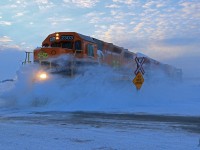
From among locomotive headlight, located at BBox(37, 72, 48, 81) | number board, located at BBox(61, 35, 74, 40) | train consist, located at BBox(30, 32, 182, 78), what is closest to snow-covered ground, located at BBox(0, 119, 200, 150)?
locomotive headlight, located at BBox(37, 72, 48, 81)

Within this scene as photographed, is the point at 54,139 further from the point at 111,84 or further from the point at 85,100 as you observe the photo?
the point at 111,84

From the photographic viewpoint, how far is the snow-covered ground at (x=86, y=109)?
5.86 metres

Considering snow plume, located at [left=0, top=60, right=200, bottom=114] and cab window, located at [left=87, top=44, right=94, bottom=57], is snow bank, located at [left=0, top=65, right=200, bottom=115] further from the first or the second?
cab window, located at [left=87, top=44, right=94, bottom=57]

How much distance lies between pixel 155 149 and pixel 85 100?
29.1ft

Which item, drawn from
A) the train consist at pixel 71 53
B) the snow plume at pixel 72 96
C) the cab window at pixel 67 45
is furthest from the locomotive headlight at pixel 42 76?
the cab window at pixel 67 45

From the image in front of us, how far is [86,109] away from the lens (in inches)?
491

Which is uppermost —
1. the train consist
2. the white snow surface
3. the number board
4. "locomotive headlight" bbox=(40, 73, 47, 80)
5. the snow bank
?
the number board

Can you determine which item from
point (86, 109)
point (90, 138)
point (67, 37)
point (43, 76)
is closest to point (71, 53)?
point (67, 37)

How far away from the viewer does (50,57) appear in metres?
14.9

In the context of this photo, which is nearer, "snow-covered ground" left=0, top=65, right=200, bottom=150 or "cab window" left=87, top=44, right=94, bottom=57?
"snow-covered ground" left=0, top=65, right=200, bottom=150

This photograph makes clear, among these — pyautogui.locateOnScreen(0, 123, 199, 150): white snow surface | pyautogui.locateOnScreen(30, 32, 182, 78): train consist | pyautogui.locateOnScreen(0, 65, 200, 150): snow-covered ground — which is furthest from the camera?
pyautogui.locateOnScreen(30, 32, 182, 78): train consist

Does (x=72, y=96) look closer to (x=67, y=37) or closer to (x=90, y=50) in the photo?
(x=90, y=50)

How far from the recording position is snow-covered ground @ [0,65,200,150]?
5855mm

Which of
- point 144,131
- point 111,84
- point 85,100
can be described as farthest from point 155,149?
point 111,84
